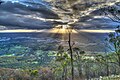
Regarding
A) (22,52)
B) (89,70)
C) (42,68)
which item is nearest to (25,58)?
(22,52)

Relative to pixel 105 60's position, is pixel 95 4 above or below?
above

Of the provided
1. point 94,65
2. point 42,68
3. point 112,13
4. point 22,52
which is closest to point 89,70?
point 94,65

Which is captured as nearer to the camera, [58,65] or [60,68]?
[60,68]

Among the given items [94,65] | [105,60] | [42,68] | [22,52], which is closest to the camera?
[105,60]

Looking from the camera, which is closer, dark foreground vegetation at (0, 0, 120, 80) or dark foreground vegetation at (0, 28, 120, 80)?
dark foreground vegetation at (0, 0, 120, 80)

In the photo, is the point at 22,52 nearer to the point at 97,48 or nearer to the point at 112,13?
the point at 97,48

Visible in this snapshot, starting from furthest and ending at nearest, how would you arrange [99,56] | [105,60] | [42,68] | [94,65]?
1. [42,68]
2. [94,65]
3. [99,56]
4. [105,60]

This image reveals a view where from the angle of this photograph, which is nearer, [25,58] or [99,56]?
[99,56]

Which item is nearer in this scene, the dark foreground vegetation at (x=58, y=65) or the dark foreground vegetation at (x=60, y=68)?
the dark foreground vegetation at (x=58, y=65)

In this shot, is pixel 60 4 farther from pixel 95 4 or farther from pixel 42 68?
pixel 42 68

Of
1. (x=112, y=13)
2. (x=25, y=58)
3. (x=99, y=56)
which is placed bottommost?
(x=25, y=58)
